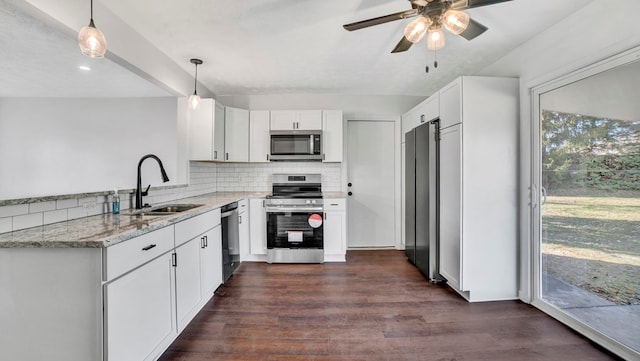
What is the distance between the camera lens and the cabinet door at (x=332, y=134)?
3791mm

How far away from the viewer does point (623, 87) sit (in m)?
1.76

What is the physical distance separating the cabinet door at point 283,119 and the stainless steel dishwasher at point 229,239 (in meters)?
1.30

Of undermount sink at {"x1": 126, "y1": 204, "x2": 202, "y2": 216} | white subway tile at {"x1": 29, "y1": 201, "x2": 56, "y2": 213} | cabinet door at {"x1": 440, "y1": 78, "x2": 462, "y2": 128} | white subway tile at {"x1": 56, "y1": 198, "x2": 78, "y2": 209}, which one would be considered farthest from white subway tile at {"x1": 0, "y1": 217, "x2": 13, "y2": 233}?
cabinet door at {"x1": 440, "y1": 78, "x2": 462, "y2": 128}

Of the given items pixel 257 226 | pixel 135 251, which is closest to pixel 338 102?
pixel 257 226

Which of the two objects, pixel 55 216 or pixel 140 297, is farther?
pixel 55 216

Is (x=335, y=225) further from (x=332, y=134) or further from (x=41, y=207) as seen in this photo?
(x=41, y=207)

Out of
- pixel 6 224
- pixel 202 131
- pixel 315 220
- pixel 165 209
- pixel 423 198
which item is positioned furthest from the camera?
pixel 315 220

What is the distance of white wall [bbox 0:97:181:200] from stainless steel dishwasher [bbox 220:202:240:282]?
734mm

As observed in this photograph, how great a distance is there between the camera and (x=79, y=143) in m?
1.92

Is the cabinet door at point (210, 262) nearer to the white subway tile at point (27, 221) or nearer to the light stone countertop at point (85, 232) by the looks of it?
the light stone countertop at point (85, 232)

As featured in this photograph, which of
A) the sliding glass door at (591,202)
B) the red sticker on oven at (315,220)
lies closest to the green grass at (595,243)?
the sliding glass door at (591,202)

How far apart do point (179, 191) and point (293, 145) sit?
Answer: 1582mm

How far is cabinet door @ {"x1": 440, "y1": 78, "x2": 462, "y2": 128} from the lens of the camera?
2467 mm

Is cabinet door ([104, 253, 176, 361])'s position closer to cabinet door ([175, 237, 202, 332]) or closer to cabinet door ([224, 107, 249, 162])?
cabinet door ([175, 237, 202, 332])
